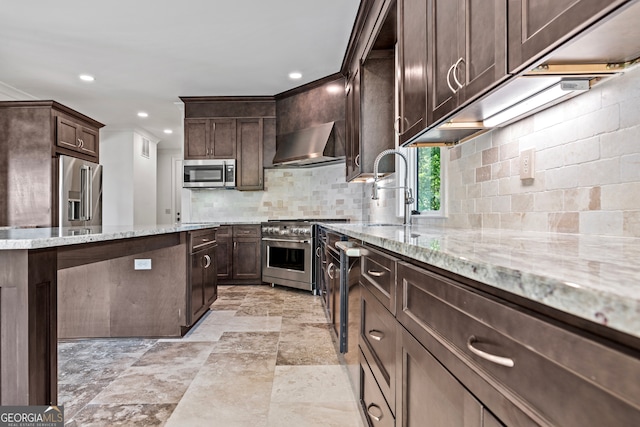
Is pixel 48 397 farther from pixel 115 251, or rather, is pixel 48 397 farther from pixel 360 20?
pixel 360 20

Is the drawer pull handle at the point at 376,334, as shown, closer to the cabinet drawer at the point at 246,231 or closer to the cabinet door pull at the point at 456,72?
the cabinet door pull at the point at 456,72

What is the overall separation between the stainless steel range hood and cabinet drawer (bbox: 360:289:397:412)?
314 centimetres

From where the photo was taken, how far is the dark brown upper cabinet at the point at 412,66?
1.80 metres

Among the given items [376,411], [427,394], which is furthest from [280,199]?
[427,394]

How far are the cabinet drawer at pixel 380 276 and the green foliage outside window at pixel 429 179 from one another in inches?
48.9

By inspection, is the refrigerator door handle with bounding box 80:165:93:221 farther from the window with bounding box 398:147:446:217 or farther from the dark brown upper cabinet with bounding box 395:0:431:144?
the dark brown upper cabinet with bounding box 395:0:431:144

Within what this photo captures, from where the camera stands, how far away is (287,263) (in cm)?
484

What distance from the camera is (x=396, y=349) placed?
1.11 m

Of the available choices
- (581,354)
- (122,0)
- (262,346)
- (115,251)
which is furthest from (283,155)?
(581,354)

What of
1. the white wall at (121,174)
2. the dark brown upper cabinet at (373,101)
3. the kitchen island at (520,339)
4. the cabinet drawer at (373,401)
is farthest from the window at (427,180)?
the white wall at (121,174)

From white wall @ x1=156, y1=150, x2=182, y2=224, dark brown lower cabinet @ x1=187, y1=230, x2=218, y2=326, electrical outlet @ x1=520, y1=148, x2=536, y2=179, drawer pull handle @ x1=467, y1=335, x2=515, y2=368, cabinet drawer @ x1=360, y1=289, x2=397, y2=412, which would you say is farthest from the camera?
white wall @ x1=156, y1=150, x2=182, y2=224

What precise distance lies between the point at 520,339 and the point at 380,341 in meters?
0.89

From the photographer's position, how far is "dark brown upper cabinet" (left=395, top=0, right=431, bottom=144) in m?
1.80

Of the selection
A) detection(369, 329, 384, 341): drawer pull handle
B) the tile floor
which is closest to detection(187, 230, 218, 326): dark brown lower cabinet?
the tile floor
